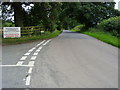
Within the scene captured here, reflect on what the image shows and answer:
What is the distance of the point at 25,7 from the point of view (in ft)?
60.0

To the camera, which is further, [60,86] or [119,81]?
[119,81]

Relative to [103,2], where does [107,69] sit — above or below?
below

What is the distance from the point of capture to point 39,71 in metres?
4.63

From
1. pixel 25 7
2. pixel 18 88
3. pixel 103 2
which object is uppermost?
pixel 103 2

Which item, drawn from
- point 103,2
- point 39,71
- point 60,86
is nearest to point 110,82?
point 60,86

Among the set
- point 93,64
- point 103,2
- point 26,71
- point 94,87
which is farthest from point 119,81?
point 103,2

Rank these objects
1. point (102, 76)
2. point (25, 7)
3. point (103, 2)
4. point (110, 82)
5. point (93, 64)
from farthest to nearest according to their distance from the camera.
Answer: point (103, 2), point (25, 7), point (93, 64), point (102, 76), point (110, 82)

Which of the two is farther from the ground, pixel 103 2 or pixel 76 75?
pixel 103 2

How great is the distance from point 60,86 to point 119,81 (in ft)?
5.41

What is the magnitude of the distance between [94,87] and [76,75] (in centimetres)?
86

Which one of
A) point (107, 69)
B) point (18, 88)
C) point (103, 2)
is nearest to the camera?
point (18, 88)

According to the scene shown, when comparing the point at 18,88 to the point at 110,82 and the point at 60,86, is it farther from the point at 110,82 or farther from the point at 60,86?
the point at 110,82

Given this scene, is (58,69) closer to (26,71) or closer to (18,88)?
(26,71)

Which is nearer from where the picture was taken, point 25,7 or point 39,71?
point 39,71
